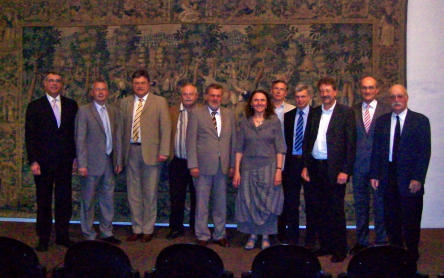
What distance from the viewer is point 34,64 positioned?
19.9 feet

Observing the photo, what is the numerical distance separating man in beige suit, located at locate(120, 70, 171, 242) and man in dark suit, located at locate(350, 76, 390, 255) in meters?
1.93

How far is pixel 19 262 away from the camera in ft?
8.44

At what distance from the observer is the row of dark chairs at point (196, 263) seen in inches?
99.2

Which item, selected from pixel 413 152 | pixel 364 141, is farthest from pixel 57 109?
pixel 413 152

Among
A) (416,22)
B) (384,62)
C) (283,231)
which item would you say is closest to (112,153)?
(283,231)

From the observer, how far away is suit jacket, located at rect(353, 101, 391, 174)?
4500mm

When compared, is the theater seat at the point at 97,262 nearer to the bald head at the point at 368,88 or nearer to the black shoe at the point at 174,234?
the black shoe at the point at 174,234

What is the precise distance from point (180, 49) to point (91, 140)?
179 centimetres

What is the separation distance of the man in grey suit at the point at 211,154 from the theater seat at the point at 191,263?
2.18 meters

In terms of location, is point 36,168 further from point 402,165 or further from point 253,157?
point 402,165

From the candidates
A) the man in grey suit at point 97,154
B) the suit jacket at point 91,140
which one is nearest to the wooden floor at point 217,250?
the man in grey suit at point 97,154

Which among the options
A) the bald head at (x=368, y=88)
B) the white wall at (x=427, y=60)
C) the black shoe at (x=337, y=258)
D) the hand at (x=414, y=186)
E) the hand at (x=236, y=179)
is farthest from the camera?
the white wall at (x=427, y=60)

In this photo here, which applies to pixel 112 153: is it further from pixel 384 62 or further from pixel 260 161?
pixel 384 62

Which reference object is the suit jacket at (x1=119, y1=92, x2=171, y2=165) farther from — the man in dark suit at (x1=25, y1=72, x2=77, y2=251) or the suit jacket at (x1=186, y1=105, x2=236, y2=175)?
the man in dark suit at (x1=25, y1=72, x2=77, y2=251)
